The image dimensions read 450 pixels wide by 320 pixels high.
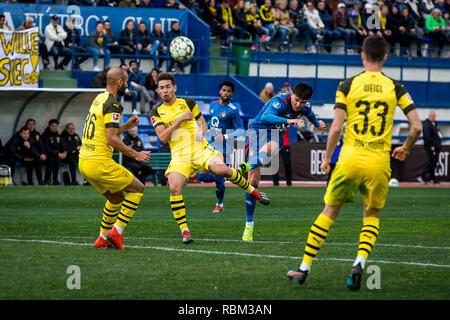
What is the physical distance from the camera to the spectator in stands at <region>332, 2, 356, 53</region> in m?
32.0

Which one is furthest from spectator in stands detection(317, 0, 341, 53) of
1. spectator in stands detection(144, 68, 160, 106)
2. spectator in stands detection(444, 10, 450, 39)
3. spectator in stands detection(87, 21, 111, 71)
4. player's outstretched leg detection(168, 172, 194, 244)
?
player's outstretched leg detection(168, 172, 194, 244)

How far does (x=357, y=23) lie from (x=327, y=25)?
4.56ft

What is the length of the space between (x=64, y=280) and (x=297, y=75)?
78.2 ft

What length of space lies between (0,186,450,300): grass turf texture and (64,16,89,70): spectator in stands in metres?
9.55

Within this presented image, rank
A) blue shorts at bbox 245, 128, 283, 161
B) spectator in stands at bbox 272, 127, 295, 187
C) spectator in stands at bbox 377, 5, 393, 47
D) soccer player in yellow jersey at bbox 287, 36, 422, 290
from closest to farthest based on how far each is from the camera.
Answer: soccer player in yellow jersey at bbox 287, 36, 422, 290
blue shorts at bbox 245, 128, 283, 161
spectator in stands at bbox 272, 127, 295, 187
spectator in stands at bbox 377, 5, 393, 47

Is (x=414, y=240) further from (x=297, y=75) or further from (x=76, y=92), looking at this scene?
(x=297, y=75)

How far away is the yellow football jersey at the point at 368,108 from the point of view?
23.9ft

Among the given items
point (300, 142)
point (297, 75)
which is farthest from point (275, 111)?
point (297, 75)

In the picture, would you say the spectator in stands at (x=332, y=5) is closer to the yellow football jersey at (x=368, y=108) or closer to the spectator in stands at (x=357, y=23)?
Result: the spectator in stands at (x=357, y=23)

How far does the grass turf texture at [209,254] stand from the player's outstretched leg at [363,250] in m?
0.11

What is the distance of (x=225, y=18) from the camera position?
98.0ft

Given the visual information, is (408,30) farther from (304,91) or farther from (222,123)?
(304,91)

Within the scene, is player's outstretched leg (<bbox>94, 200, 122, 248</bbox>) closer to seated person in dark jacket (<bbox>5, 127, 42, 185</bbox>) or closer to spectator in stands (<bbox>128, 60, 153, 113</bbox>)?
seated person in dark jacket (<bbox>5, 127, 42, 185</bbox>)

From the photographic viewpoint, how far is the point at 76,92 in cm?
2162
